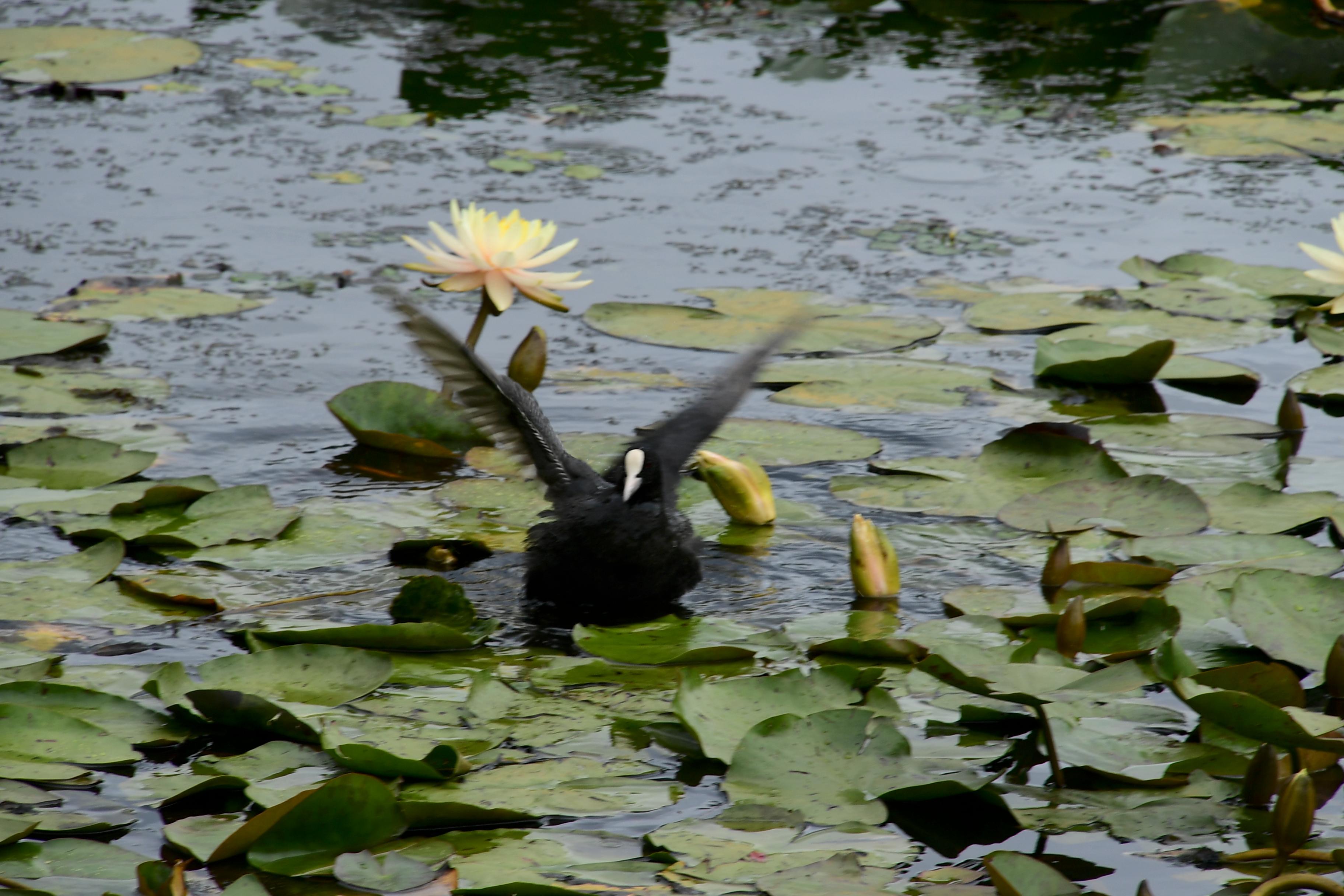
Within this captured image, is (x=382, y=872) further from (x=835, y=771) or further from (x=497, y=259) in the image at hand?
(x=497, y=259)

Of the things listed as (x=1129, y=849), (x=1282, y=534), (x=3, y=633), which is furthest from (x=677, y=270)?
(x=1129, y=849)

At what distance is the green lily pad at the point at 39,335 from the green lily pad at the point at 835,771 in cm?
322

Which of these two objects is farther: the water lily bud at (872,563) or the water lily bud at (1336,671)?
the water lily bud at (872,563)

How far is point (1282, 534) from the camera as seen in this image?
3.72m

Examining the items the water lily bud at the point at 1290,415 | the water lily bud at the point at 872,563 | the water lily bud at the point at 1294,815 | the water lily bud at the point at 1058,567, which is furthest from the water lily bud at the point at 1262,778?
the water lily bud at the point at 1290,415

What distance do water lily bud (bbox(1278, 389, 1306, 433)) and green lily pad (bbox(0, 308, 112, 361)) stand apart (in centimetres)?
390

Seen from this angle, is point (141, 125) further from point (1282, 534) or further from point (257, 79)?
point (1282, 534)

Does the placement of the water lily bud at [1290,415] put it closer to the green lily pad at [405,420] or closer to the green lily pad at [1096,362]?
the green lily pad at [1096,362]

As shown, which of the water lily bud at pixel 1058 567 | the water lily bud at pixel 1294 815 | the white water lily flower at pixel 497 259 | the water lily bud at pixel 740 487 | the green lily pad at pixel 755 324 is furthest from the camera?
the green lily pad at pixel 755 324

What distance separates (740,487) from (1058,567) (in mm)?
930

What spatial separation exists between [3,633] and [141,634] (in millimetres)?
286

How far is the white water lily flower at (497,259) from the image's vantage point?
4.32m

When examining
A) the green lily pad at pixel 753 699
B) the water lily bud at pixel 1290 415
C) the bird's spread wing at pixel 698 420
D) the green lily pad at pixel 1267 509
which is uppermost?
the bird's spread wing at pixel 698 420

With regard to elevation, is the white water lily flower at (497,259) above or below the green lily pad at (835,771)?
above
